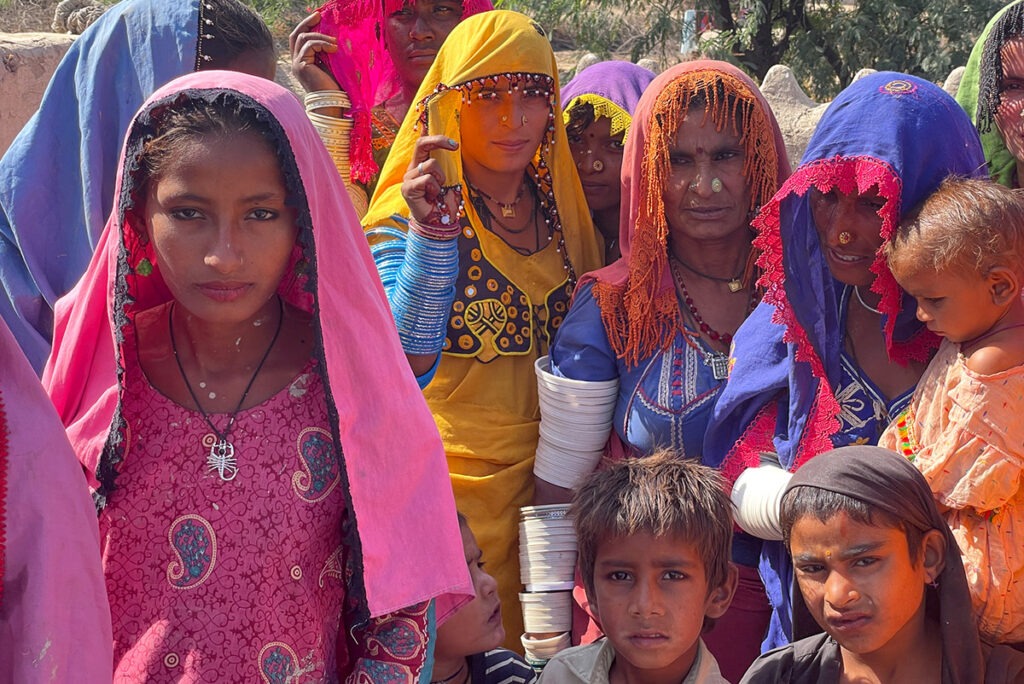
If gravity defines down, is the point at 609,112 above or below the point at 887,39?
above

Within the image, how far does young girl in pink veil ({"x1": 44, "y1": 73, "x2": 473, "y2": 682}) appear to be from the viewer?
2.08 m

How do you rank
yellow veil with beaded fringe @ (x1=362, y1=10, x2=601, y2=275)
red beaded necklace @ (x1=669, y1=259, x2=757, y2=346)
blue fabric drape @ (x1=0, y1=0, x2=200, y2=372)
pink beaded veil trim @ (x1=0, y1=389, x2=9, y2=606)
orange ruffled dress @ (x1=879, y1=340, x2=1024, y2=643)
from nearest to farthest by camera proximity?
pink beaded veil trim @ (x1=0, y1=389, x2=9, y2=606) → orange ruffled dress @ (x1=879, y1=340, x2=1024, y2=643) → blue fabric drape @ (x1=0, y1=0, x2=200, y2=372) → red beaded necklace @ (x1=669, y1=259, x2=757, y2=346) → yellow veil with beaded fringe @ (x1=362, y1=10, x2=601, y2=275)

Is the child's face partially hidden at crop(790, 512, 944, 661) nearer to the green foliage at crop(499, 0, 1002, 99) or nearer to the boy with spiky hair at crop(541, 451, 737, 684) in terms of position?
the boy with spiky hair at crop(541, 451, 737, 684)

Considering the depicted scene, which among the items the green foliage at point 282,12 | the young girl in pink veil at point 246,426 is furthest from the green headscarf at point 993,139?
the green foliage at point 282,12

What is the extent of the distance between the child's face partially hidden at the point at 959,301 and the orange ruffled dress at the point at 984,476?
7cm

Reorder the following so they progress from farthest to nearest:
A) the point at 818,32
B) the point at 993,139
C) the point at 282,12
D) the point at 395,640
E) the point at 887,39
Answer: the point at 282,12
the point at 818,32
the point at 887,39
the point at 993,139
the point at 395,640

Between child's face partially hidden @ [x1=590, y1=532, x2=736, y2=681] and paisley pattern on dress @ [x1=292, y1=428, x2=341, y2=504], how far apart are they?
0.78m

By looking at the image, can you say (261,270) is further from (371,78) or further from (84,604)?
(371,78)

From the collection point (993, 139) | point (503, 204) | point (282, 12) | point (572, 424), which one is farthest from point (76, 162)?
point (282, 12)

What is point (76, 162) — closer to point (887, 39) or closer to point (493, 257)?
point (493, 257)

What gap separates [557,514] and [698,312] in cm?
65

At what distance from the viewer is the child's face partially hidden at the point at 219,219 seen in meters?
2.07

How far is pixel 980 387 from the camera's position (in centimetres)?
248

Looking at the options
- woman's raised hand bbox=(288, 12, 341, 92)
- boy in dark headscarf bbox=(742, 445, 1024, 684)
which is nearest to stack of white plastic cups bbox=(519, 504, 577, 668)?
boy in dark headscarf bbox=(742, 445, 1024, 684)
